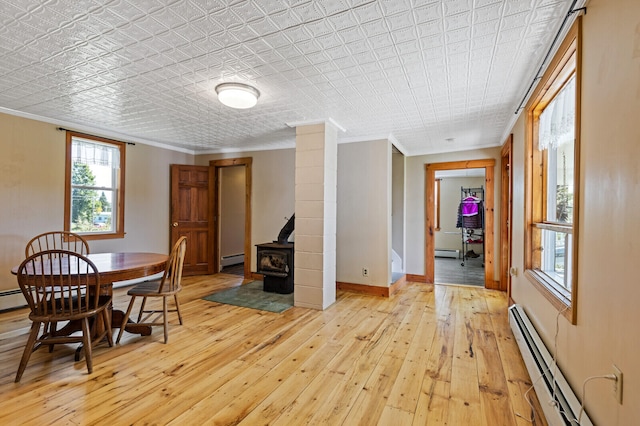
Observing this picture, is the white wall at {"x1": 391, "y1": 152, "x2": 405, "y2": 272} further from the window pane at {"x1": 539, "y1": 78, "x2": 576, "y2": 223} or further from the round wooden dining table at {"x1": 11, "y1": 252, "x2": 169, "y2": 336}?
the round wooden dining table at {"x1": 11, "y1": 252, "x2": 169, "y2": 336}

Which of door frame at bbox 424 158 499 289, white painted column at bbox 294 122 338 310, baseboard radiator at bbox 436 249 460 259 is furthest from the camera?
baseboard radiator at bbox 436 249 460 259

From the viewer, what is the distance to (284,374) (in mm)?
2201

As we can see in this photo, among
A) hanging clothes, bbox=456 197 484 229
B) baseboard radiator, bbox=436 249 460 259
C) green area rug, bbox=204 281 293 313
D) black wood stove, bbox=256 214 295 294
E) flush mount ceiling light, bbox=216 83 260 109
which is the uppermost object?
flush mount ceiling light, bbox=216 83 260 109

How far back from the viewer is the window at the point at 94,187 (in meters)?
4.14

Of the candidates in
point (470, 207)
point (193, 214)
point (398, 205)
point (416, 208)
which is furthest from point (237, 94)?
point (470, 207)

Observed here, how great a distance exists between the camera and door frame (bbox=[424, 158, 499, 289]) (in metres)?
4.79

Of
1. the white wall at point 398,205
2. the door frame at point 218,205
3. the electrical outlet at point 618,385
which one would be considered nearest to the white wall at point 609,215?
the electrical outlet at point 618,385

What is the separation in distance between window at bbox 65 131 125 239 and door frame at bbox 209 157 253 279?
154 cm

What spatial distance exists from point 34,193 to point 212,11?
3.66 meters

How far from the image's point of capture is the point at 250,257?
18.0ft

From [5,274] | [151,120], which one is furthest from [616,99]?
[5,274]

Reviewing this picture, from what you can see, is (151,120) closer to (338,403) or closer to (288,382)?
(288,382)

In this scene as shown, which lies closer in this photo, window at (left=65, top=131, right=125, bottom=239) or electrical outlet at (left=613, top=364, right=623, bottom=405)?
electrical outlet at (left=613, top=364, right=623, bottom=405)

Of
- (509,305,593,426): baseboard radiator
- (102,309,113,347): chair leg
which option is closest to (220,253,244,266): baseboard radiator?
(102,309,113,347): chair leg
